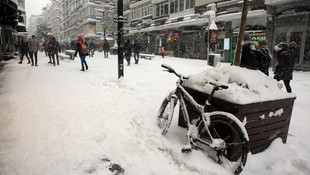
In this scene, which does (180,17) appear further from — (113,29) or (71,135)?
(71,135)

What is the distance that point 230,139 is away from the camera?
257cm

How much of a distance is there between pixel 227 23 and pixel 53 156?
19684 millimetres

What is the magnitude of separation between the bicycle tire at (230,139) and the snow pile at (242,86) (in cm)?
29

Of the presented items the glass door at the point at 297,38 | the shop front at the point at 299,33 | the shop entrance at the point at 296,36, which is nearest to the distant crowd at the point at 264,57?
the shop front at the point at 299,33

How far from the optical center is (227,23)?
745 inches

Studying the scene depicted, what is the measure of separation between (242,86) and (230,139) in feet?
2.54

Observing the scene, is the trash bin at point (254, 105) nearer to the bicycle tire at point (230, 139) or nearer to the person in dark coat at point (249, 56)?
the bicycle tire at point (230, 139)

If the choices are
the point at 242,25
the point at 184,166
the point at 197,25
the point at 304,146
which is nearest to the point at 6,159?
the point at 184,166

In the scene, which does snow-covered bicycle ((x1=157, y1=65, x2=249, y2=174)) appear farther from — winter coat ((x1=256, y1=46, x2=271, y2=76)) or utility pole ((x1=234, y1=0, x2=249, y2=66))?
utility pole ((x1=234, y1=0, x2=249, y2=66))

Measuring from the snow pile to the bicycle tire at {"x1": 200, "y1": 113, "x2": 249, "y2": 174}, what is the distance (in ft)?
0.96

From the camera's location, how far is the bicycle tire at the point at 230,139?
2.37 metres

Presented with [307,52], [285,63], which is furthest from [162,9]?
[285,63]

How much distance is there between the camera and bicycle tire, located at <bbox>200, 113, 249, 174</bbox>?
7.76 ft

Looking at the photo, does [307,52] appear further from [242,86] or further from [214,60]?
[242,86]
